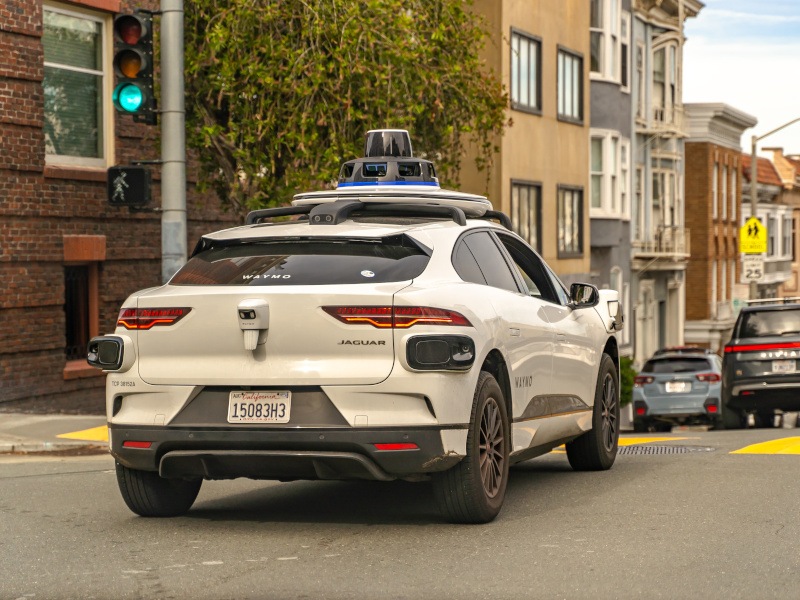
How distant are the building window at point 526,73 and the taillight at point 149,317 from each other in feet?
73.8

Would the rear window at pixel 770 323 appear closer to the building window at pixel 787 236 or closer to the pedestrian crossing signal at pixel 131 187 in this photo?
the pedestrian crossing signal at pixel 131 187

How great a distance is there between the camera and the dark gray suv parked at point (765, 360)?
20.6 m

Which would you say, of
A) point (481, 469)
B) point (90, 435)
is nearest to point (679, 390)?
point (90, 435)

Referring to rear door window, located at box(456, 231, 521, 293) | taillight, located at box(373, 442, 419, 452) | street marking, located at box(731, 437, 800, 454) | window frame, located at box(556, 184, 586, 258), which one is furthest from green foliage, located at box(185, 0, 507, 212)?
window frame, located at box(556, 184, 586, 258)

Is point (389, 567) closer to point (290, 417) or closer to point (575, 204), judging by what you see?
point (290, 417)

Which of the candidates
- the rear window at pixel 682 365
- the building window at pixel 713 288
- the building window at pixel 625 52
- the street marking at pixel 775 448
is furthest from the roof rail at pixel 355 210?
the building window at pixel 713 288

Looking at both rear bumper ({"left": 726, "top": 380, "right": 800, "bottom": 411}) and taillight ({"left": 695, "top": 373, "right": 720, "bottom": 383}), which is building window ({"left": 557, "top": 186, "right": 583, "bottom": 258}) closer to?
taillight ({"left": 695, "top": 373, "right": 720, "bottom": 383})

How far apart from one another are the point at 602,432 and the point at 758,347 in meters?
11.1

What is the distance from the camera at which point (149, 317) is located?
753 centimetres

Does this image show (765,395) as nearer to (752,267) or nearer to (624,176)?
(752,267)

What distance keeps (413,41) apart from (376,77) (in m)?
1.22

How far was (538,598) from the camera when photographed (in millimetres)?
5918

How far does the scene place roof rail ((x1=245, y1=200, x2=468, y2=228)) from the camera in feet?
26.4

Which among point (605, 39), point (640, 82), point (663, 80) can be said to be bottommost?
point (640, 82)
